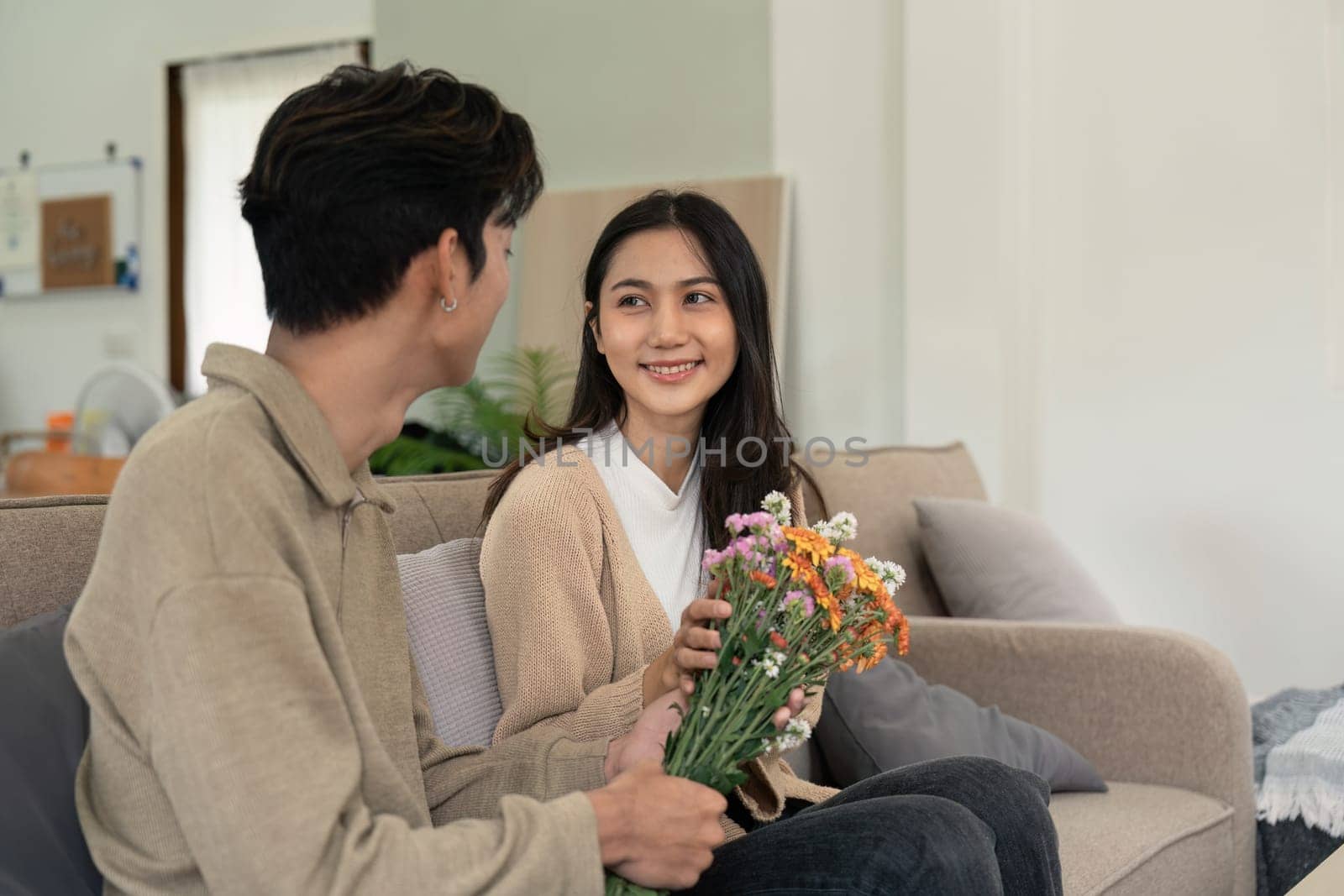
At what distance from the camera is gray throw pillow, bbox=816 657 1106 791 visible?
206 cm

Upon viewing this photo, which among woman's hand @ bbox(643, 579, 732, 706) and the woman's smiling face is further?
the woman's smiling face

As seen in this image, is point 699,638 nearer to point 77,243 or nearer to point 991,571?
point 991,571

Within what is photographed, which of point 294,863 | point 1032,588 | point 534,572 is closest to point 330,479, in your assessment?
point 294,863

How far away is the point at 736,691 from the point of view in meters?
1.19

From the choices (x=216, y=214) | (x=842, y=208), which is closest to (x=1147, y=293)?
(x=842, y=208)

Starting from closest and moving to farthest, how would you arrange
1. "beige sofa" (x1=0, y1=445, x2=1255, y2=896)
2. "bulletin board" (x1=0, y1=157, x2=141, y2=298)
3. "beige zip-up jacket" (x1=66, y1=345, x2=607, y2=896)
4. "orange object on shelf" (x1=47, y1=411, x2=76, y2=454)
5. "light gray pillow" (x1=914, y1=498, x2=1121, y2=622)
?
"beige zip-up jacket" (x1=66, y1=345, x2=607, y2=896) < "beige sofa" (x1=0, y1=445, x2=1255, y2=896) < "light gray pillow" (x1=914, y1=498, x2=1121, y2=622) < "orange object on shelf" (x1=47, y1=411, x2=76, y2=454) < "bulletin board" (x1=0, y1=157, x2=141, y2=298)

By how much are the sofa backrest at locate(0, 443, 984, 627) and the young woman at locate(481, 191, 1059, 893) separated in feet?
0.48

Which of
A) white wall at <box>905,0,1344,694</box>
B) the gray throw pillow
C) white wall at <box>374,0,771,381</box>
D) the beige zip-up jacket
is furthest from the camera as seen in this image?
white wall at <box>374,0,771,381</box>

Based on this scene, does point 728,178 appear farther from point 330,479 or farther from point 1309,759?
point 330,479

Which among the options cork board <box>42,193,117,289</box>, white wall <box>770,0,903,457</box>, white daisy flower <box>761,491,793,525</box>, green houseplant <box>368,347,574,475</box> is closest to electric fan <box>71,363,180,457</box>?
green houseplant <box>368,347,574,475</box>

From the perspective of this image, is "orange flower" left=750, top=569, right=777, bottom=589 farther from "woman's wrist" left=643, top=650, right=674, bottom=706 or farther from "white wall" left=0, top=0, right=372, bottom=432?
"white wall" left=0, top=0, right=372, bottom=432

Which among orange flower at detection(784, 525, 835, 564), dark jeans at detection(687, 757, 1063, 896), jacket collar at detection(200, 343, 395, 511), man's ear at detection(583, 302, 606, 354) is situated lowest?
dark jeans at detection(687, 757, 1063, 896)

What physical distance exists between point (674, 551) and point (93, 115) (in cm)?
601

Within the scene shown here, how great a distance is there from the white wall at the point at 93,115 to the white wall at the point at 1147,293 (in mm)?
3720
